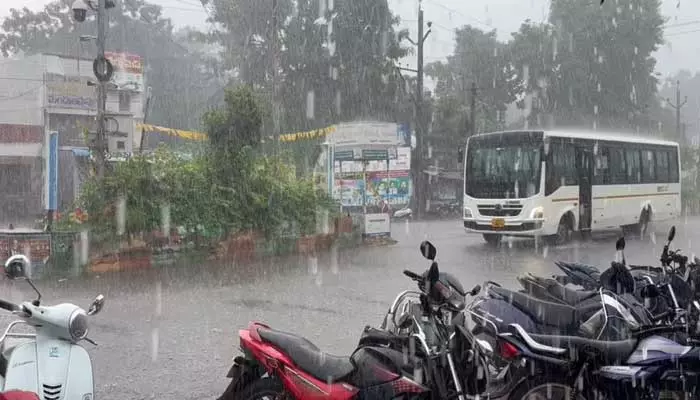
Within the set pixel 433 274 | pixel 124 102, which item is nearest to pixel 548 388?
pixel 433 274

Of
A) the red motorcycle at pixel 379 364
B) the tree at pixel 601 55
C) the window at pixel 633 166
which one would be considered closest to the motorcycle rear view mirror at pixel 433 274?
the red motorcycle at pixel 379 364

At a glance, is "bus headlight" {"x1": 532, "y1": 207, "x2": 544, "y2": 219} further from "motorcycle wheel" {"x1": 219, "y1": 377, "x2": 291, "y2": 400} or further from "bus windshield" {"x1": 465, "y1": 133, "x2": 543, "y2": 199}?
"motorcycle wheel" {"x1": 219, "y1": 377, "x2": 291, "y2": 400}

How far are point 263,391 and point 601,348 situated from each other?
2064mm

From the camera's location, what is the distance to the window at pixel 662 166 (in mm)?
22500

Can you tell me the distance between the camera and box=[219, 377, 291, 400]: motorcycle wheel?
4.33 m

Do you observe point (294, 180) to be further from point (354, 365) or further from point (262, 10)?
point (262, 10)

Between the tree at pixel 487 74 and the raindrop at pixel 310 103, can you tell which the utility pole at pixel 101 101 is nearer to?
the raindrop at pixel 310 103

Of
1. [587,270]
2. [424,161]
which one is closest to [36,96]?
[424,161]

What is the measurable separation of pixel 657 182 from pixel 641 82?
2270 centimetres

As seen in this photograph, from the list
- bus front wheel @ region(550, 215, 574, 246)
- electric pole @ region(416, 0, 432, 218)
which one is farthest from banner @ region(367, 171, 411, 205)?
bus front wheel @ region(550, 215, 574, 246)

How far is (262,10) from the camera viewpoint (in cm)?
3628

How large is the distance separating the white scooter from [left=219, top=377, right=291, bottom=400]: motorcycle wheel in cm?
93

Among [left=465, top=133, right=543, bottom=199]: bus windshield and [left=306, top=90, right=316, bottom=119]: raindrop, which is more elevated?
[left=306, top=90, right=316, bottom=119]: raindrop

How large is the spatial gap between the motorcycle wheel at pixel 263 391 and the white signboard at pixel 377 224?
13706 mm
